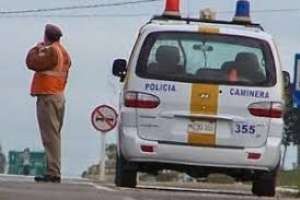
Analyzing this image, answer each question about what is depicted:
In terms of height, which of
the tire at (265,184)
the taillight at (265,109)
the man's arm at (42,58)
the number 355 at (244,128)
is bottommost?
the tire at (265,184)

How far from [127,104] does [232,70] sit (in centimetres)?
123

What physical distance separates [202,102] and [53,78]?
1.79 metres

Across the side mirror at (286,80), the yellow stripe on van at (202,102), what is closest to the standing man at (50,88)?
the yellow stripe on van at (202,102)

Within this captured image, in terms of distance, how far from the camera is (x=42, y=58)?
43.3 feet

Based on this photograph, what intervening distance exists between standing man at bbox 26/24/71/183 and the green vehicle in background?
22.3 m

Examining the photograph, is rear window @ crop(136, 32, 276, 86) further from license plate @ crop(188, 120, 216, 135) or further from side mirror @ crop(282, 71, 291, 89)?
side mirror @ crop(282, 71, 291, 89)

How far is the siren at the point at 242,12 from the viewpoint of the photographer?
1404cm

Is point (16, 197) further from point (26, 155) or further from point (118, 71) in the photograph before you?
point (26, 155)

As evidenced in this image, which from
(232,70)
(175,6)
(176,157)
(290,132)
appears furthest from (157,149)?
(290,132)

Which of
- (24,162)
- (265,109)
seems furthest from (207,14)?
(24,162)

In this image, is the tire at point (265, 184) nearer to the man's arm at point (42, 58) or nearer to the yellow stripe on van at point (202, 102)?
the yellow stripe on van at point (202, 102)

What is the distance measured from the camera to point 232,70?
1308 cm

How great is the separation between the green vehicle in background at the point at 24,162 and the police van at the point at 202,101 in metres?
23.0

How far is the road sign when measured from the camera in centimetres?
2616
